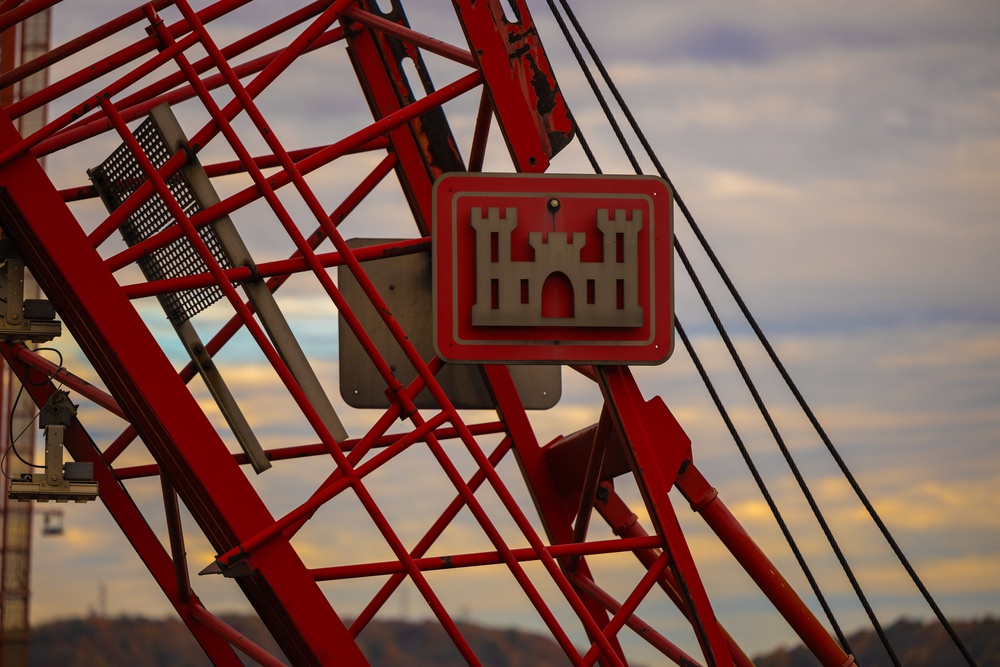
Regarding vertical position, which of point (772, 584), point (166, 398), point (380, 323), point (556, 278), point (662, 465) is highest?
point (166, 398)

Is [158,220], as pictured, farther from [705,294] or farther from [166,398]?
[705,294]

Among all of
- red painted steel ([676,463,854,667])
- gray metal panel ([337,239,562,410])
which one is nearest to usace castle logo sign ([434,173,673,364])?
red painted steel ([676,463,854,667])

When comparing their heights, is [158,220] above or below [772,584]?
above

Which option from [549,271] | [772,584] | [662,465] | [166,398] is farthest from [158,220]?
[772,584]

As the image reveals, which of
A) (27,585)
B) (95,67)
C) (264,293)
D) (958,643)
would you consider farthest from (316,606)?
(27,585)

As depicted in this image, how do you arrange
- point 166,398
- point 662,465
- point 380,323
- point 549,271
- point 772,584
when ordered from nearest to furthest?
point 166,398 → point 549,271 → point 662,465 → point 772,584 → point 380,323

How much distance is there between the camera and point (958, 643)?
12.0m

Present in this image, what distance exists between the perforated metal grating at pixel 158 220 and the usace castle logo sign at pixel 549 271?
165cm

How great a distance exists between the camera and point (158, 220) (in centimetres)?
1174

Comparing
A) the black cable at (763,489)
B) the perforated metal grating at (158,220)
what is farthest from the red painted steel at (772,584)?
the perforated metal grating at (158,220)

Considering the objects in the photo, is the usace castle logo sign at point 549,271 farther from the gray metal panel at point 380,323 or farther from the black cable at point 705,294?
the gray metal panel at point 380,323

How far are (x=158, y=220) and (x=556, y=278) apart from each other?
10.3 ft

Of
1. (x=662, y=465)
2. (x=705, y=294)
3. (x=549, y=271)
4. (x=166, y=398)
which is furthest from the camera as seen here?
(x=705, y=294)

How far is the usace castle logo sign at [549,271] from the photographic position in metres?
10.9
